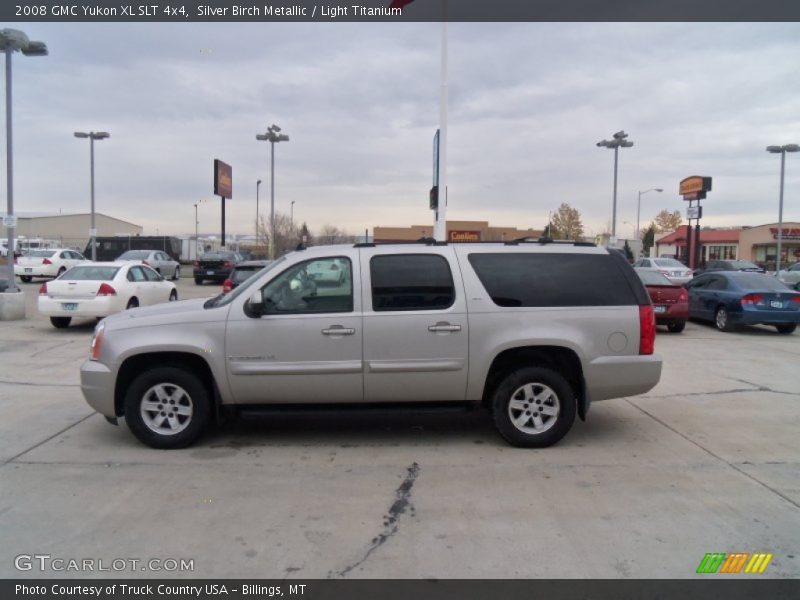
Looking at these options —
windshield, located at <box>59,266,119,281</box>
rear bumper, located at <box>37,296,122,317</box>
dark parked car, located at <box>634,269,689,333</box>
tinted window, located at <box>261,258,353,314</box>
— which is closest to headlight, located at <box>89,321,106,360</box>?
tinted window, located at <box>261,258,353,314</box>

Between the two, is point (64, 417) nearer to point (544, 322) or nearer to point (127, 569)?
point (127, 569)

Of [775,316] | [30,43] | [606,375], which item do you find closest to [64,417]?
[606,375]

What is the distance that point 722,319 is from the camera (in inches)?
586

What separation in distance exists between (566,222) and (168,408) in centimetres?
6647

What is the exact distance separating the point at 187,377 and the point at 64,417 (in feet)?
7.15

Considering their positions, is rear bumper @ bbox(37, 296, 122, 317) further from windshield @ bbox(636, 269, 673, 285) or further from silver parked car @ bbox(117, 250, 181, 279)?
silver parked car @ bbox(117, 250, 181, 279)

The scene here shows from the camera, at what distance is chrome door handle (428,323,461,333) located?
5578 mm

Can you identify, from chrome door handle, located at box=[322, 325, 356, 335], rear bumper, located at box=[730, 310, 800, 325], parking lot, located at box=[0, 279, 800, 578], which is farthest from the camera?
rear bumper, located at box=[730, 310, 800, 325]

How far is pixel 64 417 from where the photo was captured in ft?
22.2

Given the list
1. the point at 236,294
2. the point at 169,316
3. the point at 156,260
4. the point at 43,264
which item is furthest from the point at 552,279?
the point at 43,264

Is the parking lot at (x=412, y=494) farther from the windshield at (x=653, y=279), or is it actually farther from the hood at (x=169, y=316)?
the windshield at (x=653, y=279)

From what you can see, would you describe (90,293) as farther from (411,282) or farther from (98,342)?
(411,282)

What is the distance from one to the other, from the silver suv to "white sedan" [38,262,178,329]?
8.20 meters

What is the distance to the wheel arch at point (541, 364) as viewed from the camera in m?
5.76
